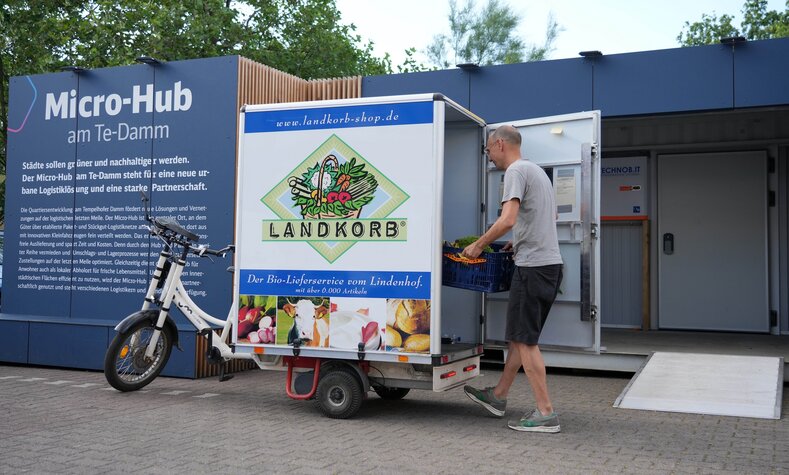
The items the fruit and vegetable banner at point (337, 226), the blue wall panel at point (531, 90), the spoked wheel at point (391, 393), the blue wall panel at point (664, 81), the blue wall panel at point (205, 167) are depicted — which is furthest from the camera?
the blue wall panel at point (531, 90)

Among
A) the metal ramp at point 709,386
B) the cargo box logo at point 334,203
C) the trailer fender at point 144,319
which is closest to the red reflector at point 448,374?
the cargo box logo at point 334,203

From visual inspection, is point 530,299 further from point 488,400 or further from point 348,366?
point 348,366

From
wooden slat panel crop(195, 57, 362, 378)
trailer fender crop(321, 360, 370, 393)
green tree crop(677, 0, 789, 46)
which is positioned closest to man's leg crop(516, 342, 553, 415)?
trailer fender crop(321, 360, 370, 393)

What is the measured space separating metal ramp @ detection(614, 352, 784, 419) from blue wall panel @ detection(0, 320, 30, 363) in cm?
634

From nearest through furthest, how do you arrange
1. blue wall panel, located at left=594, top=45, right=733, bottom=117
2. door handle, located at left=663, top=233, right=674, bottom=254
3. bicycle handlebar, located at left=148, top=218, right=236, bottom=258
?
bicycle handlebar, located at left=148, top=218, right=236, bottom=258 → blue wall panel, located at left=594, top=45, right=733, bottom=117 → door handle, located at left=663, top=233, right=674, bottom=254

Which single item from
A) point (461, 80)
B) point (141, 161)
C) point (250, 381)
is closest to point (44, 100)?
point (141, 161)

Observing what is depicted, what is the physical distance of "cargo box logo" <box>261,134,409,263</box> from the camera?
5.72 metres

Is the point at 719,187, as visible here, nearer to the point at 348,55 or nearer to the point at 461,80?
the point at 461,80

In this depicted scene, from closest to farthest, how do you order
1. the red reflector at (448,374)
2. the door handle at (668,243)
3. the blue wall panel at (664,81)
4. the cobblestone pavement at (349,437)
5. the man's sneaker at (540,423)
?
1. the cobblestone pavement at (349,437)
2. the man's sneaker at (540,423)
3. the red reflector at (448,374)
4. the blue wall panel at (664,81)
5. the door handle at (668,243)

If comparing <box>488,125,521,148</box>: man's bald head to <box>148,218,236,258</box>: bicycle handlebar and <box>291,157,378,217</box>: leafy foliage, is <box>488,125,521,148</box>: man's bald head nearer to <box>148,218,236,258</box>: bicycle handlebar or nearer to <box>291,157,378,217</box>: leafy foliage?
<box>291,157,378,217</box>: leafy foliage

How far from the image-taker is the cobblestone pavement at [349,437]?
14.7 ft

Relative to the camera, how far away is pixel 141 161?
28.8ft

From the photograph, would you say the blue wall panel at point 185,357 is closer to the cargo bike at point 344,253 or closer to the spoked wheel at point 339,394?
the cargo bike at point 344,253

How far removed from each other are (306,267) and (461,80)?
178 inches
